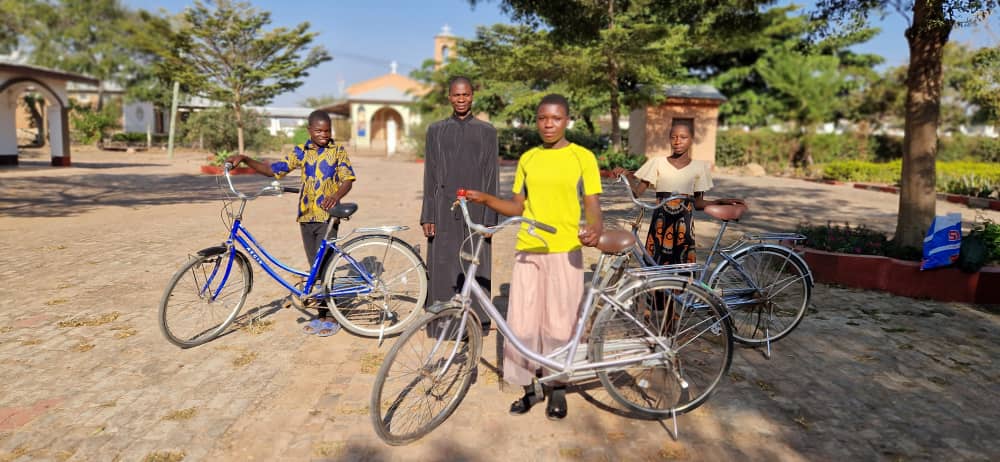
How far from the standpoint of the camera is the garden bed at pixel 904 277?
6.10 m

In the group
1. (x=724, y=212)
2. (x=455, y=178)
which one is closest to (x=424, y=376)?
(x=455, y=178)

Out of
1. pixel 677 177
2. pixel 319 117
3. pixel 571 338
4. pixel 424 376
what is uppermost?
pixel 319 117

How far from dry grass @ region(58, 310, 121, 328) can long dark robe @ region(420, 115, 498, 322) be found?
2908 mm

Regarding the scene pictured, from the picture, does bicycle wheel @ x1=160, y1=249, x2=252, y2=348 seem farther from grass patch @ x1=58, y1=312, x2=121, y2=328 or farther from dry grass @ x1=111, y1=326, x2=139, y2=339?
grass patch @ x1=58, y1=312, x2=121, y2=328

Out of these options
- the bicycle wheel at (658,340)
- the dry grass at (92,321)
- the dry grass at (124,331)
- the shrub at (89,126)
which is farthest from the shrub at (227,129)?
the bicycle wheel at (658,340)

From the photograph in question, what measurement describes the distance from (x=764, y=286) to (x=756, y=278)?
0.28ft

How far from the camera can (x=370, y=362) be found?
4.41 meters

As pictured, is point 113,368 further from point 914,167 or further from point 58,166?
point 58,166

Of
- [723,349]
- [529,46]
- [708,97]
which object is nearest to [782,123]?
[708,97]

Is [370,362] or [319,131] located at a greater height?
[319,131]

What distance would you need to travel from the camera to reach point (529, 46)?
18688mm

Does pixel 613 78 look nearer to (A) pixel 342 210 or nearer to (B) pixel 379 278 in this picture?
(B) pixel 379 278

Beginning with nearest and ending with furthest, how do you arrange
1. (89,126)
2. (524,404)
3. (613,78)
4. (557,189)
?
(557,189) < (524,404) < (613,78) < (89,126)

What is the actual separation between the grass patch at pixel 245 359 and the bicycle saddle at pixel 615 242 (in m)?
2.67
